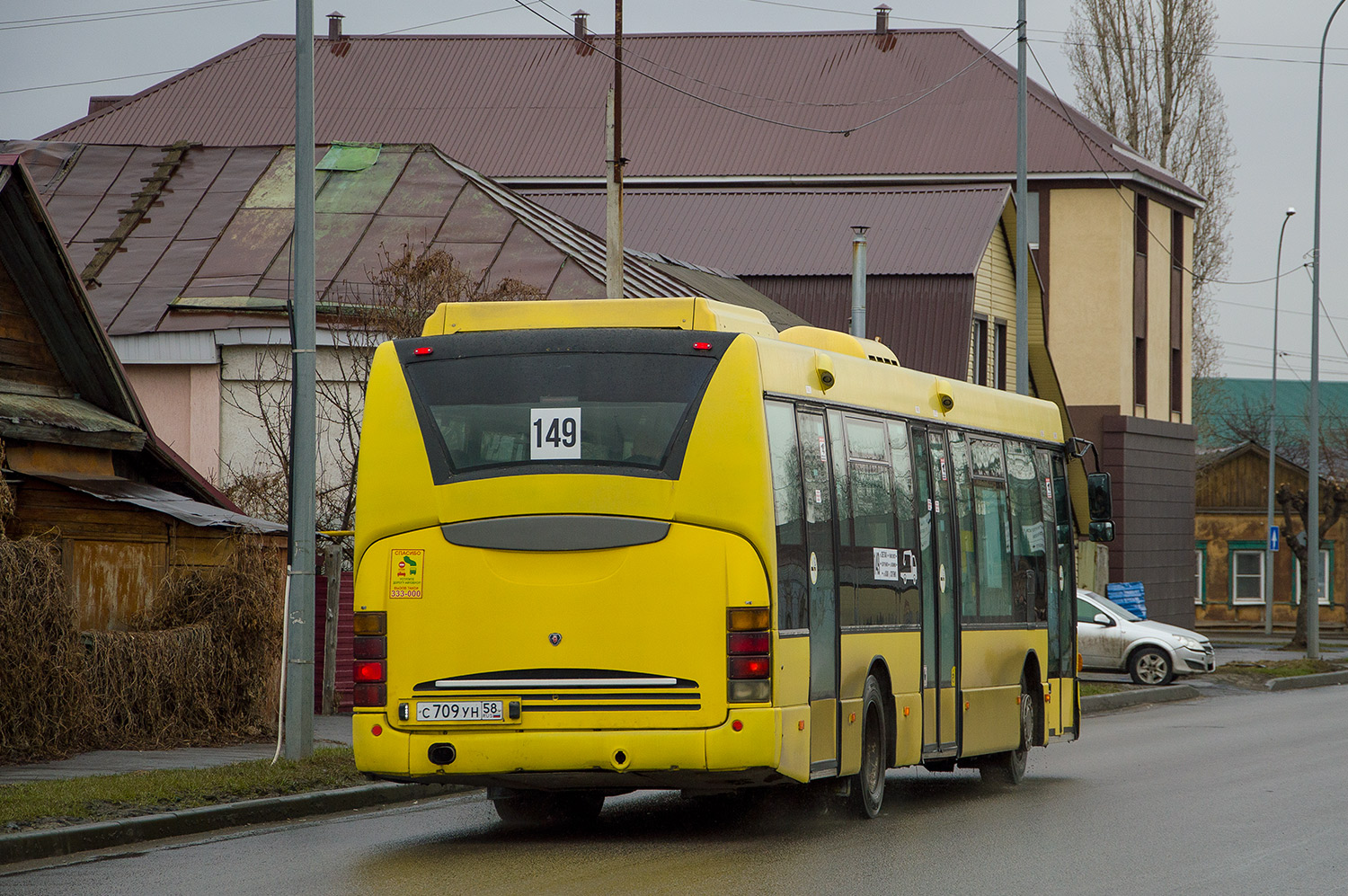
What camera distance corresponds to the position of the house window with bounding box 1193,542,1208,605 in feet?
190

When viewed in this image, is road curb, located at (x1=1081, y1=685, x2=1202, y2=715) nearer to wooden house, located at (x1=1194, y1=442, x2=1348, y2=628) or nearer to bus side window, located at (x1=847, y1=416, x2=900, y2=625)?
bus side window, located at (x1=847, y1=416, x2=900, y2=625)

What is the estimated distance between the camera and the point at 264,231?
28578 mm

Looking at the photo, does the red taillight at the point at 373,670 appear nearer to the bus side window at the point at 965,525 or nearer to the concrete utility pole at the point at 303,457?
the concrete utility pole at the point at 303,457

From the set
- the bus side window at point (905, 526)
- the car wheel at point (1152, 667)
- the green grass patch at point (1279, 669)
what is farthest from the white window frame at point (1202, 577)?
the bus side window at point (905, 526)

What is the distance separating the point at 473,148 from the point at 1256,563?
2833 cm

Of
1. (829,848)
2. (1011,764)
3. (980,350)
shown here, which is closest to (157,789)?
(829,848)

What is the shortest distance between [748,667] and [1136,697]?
18.3m

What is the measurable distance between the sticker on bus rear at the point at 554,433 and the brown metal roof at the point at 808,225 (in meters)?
28.2

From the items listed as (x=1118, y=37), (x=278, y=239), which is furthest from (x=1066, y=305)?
(x=278, y=239)

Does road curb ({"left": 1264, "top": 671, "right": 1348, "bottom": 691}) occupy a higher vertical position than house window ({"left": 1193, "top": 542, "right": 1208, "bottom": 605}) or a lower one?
lower

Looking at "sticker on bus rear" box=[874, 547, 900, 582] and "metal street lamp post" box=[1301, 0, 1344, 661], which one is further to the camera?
"metal street lamp post" box=[1301, 0, 1344, 661]

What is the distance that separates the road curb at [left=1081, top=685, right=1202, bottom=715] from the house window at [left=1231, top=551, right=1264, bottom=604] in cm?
3017

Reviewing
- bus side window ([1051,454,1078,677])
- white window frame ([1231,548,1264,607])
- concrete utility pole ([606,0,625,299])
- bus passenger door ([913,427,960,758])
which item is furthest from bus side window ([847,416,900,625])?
white window frame ([1231,548,1264,607])

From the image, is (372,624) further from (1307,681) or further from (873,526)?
(1307,681)
